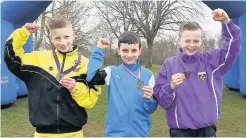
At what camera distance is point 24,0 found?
6.04 metres

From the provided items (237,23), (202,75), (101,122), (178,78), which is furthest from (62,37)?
(237,23)

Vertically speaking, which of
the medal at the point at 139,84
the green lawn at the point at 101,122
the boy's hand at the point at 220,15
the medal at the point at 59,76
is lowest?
the green lawn at the point at 101,122

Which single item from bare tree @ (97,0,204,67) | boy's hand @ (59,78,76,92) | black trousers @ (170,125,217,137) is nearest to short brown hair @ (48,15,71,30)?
boy's hand @ (59,78,76,92)

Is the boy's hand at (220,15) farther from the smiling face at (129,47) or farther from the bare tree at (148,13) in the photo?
the bare tree at (148,13)

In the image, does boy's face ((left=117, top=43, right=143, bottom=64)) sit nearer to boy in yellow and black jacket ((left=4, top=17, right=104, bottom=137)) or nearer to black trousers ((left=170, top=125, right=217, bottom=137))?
boy in yellow and black jacket ((left=4, top=17, right=104, bottom=137))

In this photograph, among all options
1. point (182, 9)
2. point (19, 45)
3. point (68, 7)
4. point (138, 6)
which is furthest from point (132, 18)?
point (19, 45)

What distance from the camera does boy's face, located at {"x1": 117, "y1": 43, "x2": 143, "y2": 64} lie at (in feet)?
8.87

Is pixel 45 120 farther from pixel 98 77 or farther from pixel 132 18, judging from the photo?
pixel 132 18

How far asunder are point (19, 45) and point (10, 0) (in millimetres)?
3738

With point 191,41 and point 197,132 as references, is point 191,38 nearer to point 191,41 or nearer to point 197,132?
point 191,41

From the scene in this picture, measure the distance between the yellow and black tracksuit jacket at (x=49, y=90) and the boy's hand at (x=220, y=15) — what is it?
944 mm

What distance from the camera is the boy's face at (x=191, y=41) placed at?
8.54 ft

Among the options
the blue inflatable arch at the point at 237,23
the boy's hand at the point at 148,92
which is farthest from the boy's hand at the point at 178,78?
the blue inflatable arch at the point at 237,23

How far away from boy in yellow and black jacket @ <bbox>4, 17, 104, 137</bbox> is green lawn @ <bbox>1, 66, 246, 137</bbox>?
95.3 inches
